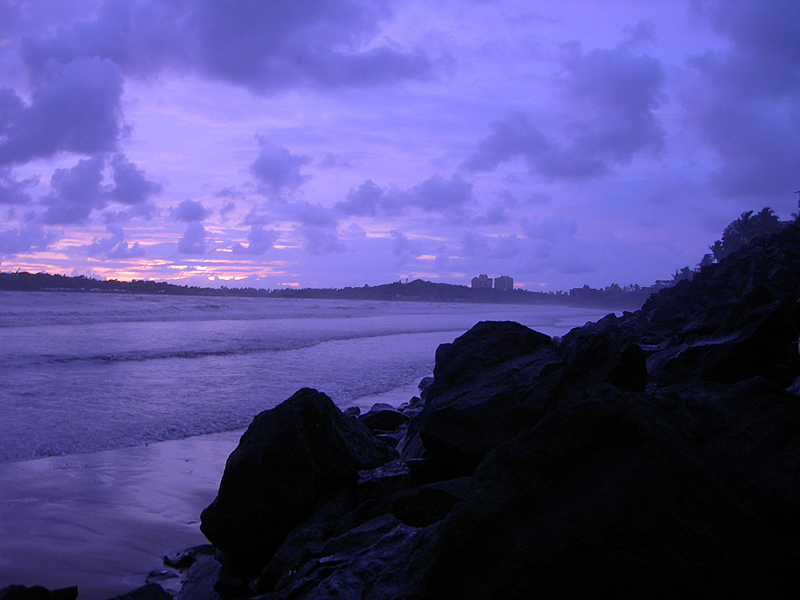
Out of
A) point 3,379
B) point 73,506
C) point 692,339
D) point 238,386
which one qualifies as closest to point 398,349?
point 238,386

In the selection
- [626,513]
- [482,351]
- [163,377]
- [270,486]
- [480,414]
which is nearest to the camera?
[626,513]

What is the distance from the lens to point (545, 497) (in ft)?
6.70

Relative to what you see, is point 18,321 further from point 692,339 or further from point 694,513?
point 694,513

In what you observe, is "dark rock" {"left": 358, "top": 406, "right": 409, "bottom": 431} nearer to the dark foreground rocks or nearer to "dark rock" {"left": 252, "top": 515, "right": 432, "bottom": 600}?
the dark foreground rocks

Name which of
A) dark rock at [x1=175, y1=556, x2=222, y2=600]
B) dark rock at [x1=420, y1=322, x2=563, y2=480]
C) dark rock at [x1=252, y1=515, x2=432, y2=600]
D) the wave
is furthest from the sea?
dark rock at [x1=252, y1=515, x2=432, y2=600]

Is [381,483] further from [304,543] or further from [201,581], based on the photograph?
[201,581]

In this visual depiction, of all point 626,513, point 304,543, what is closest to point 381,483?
point 304,543

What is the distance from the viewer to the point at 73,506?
5.00 meters

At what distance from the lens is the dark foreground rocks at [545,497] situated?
185 cm

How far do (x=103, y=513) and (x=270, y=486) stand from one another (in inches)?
78.6

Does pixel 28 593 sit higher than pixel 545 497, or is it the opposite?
pixel 545 497

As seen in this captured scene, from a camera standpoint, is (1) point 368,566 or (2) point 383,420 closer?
(1) point 368,566

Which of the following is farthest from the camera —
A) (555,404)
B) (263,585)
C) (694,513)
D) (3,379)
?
(3,379)

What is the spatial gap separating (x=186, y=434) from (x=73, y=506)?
2547 millimetres
